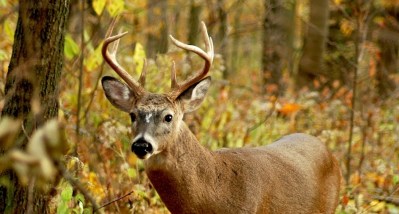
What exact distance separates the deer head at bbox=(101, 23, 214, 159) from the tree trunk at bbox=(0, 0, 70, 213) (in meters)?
0.80

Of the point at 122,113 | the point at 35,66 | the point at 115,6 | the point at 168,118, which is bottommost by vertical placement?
the point at 122,113

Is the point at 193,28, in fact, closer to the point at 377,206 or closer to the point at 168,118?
the point at 377,206

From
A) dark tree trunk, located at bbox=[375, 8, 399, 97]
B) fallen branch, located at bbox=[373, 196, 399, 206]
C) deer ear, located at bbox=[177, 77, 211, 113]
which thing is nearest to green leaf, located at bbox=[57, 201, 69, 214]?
deer ear, located at bbox=[177, 77, 211, 113]

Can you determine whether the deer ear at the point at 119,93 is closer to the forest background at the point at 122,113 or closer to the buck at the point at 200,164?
the buck at the point at 200,164

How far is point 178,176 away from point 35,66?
4.54ft

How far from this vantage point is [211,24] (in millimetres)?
10820

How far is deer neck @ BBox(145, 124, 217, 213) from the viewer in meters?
5.73

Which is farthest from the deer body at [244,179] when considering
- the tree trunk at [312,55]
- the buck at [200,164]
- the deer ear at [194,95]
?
the tree trunk at [312,55]

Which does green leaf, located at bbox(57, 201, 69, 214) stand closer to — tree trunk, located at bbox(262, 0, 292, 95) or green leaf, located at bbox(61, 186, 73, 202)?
green leaf, located at bbox(61, 186, 73, 202)

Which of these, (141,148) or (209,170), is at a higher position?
(141,148)

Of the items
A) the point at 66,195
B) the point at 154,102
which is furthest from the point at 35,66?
the point at 154,102

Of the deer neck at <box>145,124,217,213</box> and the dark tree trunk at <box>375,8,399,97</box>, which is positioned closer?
the deer neck at <box>145,124,217,213</box>

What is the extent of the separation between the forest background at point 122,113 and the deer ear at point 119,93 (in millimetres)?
322

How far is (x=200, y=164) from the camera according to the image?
19.2 ft
